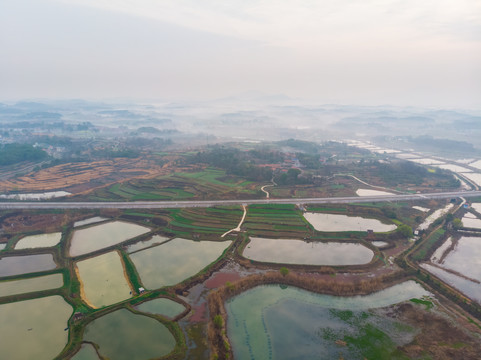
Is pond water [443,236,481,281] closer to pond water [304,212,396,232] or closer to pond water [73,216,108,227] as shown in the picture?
pond water [304,212,396,232]

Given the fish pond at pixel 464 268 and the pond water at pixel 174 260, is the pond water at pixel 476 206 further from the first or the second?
the pond water at pixel 174 260

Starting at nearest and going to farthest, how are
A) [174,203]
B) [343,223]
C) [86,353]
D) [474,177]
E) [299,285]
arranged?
[86,353] → [299,285] → [343,223] → [174,203] → [474,177]

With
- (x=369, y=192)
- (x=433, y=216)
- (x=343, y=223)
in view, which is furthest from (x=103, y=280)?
(x=369, y=192)

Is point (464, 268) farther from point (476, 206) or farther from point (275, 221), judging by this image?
point (476, 206)

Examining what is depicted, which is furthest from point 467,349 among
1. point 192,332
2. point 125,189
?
point 125,189

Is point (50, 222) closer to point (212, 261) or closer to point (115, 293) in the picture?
point (115, 293)

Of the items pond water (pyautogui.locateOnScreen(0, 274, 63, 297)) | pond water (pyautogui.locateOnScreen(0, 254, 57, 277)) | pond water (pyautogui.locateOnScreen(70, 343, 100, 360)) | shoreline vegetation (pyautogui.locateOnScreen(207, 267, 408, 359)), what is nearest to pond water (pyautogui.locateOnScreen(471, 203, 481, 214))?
shoreline vegetation (pyautogui.locateOnScreen(207, 267, 408, 359))
